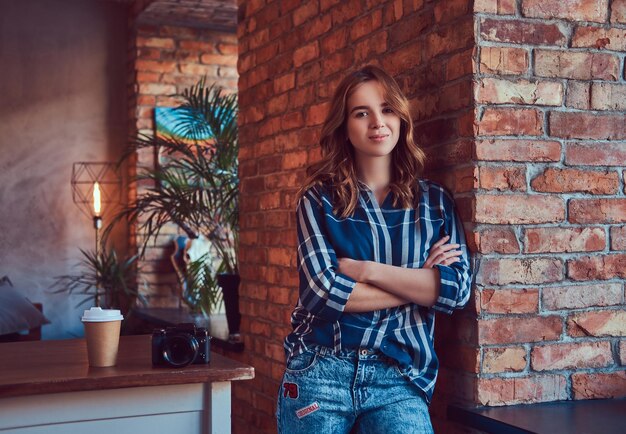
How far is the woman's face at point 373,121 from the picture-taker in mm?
2252

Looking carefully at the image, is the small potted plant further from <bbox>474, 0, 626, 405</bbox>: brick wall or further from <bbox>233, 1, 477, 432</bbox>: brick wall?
<bbox>474, 0, 626, 405</bbox>: brick wall

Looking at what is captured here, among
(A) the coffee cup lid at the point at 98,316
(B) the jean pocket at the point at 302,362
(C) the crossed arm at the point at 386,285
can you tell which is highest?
(C) the crossed arm at the point at 386,285

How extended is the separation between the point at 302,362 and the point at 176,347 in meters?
0.33

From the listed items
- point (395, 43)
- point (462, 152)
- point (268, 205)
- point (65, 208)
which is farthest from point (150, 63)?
point (462, 152)

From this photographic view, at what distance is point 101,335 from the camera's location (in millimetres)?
2012

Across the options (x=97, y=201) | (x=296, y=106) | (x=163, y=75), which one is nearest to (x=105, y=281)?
(x=97, y=201)

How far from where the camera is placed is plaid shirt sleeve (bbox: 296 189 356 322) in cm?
210

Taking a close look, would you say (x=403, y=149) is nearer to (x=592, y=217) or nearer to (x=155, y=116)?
(x=592, y=217)

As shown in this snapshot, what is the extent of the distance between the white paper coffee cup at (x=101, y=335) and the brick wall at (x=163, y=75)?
417 cm

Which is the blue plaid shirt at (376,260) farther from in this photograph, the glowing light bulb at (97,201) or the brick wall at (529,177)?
the glowing light bulb at (97,201)

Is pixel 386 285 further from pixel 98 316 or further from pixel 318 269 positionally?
pixel 98 316

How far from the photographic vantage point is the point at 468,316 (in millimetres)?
2307

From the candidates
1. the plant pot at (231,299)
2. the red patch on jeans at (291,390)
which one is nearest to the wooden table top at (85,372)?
the red patch on jeans at (291,390)

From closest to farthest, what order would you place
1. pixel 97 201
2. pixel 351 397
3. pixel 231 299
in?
pixel 351 397 < pixel 231 299 < pixel 97 201
